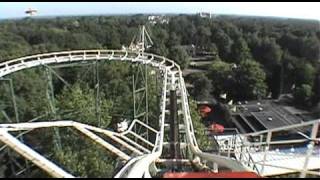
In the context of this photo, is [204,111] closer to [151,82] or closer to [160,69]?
[151,82]

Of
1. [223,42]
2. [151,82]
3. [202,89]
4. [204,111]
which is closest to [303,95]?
[202,89]

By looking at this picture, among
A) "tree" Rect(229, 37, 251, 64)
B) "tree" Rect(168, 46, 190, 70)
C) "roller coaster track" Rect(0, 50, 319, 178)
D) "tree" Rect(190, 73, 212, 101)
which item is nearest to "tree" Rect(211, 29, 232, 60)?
"tree" Rect(229, 37, 251, 64)

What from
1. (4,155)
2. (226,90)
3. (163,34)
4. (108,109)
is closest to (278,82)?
(226,90)

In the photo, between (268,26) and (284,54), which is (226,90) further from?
(268,26)

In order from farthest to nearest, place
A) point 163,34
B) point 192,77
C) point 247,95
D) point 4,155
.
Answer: point 163,34, point 192,77, point 247,95, point 4,155

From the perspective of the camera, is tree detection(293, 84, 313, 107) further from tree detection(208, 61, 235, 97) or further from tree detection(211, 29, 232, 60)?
tree detection(211, 29, 232, 60)


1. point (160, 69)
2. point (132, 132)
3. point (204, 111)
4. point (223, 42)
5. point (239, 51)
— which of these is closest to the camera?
point (132, 132)

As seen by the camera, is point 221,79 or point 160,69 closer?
point 160,69

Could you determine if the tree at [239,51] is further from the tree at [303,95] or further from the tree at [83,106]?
the tree at [83,106]
